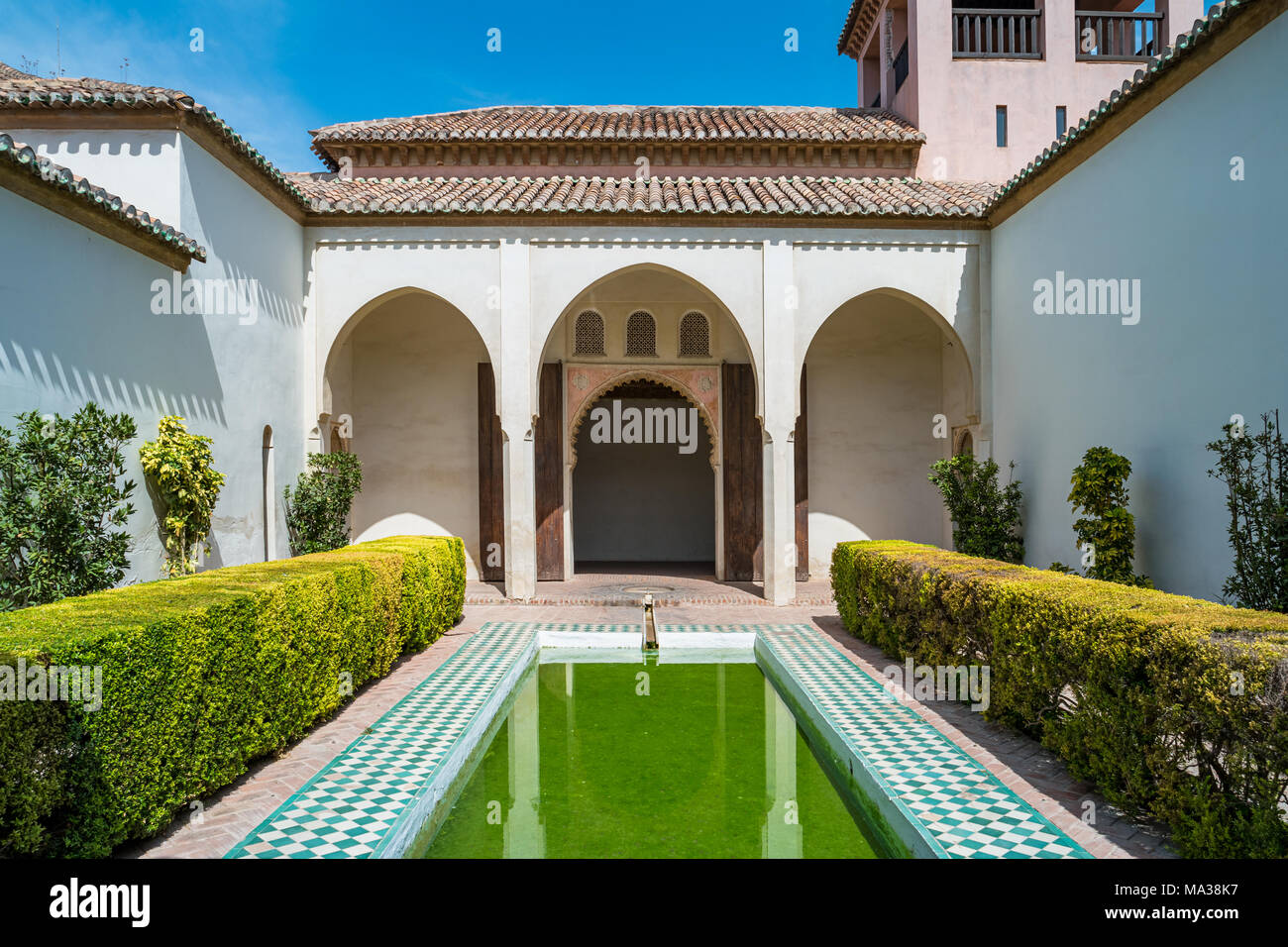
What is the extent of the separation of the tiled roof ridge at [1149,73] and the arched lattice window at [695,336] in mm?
5015

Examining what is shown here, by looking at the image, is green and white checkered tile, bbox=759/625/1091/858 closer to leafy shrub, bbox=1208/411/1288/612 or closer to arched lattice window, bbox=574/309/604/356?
leafy shrub, bbox=1208/411/1288/612

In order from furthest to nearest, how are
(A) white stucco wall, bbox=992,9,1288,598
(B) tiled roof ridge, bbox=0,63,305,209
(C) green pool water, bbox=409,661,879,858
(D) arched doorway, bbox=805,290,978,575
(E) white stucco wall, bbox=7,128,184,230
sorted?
(D) arched doorway, bbox=805,290,978,575 < (E) white stucco wall, bbox=7,128,184,230 < (B) tiled roof ridge, bbox=0,63,305,209 < (A) white stucco wall, bbox=992,9,1288,598 < (C) green pool water, bbox=409,661,879,858

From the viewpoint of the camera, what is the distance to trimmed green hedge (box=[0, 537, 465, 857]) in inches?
145

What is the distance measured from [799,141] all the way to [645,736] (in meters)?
12.0

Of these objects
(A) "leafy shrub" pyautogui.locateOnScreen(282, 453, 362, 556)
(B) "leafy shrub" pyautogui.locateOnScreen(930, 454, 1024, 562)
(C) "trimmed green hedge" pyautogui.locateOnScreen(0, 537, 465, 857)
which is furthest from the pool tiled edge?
(A) "leafy shrub" pyautogui.locateOnScreen(282, 453, 362, 556)

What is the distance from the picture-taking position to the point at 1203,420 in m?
7.62

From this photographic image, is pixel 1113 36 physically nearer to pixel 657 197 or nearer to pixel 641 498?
pixel 657 197

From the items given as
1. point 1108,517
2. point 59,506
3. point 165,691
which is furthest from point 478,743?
point 1108,517

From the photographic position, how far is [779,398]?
12.3 m

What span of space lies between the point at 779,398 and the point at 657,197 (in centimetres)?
332

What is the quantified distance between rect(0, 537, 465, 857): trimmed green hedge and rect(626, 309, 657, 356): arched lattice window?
775 cm

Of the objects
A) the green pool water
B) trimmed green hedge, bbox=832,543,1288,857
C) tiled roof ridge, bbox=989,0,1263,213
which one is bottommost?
the green pool water

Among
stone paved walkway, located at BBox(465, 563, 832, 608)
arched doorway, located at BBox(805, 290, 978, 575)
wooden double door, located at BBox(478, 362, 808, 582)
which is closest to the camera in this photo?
stone paved walkway, located at BBox(465, 563, 832, 608)

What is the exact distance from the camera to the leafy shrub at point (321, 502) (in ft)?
38.0
